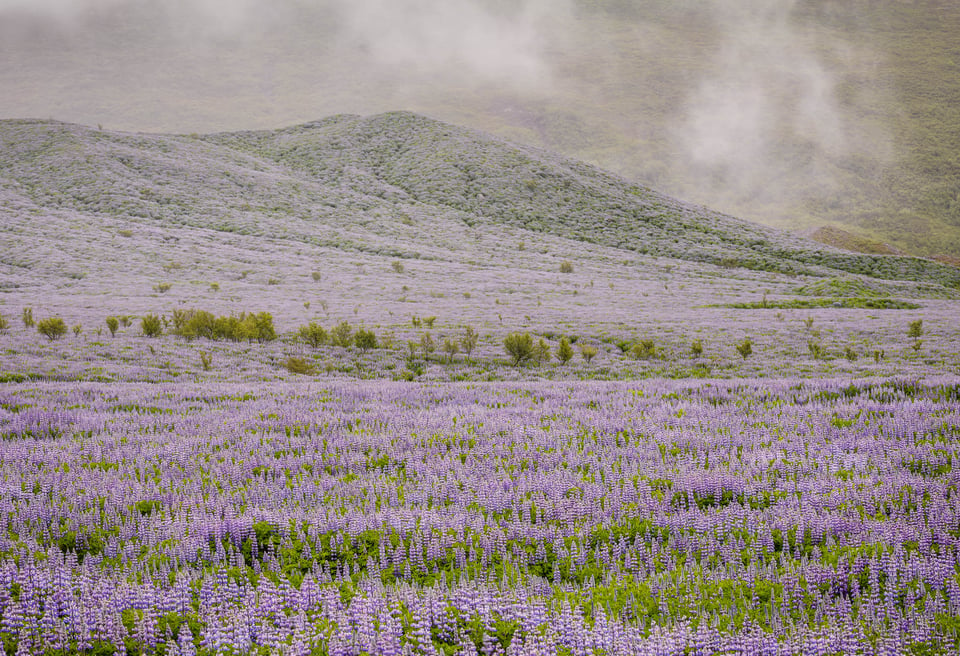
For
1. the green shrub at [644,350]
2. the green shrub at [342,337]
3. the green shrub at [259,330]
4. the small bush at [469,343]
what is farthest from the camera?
the green shrub at [259,330]

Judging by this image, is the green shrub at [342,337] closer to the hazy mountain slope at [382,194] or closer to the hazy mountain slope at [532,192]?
the hazy mountain slope at [382,194]

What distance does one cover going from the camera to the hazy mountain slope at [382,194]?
238 feet

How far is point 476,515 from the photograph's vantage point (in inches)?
228

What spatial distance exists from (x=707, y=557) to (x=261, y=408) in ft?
28.3

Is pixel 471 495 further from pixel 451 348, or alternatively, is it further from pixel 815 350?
pixel 815 350

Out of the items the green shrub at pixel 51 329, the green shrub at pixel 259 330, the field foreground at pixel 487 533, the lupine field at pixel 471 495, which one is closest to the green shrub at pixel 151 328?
the lupine field at pixel 471 495

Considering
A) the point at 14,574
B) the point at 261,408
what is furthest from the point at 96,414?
the point at 14,574

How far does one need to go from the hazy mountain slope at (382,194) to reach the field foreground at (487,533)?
57.2m

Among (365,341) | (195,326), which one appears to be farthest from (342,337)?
(195,326)

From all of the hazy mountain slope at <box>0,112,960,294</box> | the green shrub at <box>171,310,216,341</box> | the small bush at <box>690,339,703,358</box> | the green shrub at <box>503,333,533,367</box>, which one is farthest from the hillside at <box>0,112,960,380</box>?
the green shrub at <box>171,310,216,341</box>

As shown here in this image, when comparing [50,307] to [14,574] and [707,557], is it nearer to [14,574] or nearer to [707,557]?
[14,574]

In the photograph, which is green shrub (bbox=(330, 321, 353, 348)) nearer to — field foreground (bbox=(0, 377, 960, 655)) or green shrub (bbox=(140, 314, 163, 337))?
green shrub (bbox=(140, 314, 163, 337))

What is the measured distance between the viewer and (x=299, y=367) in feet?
70.5

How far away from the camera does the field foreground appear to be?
3746 millimetres
